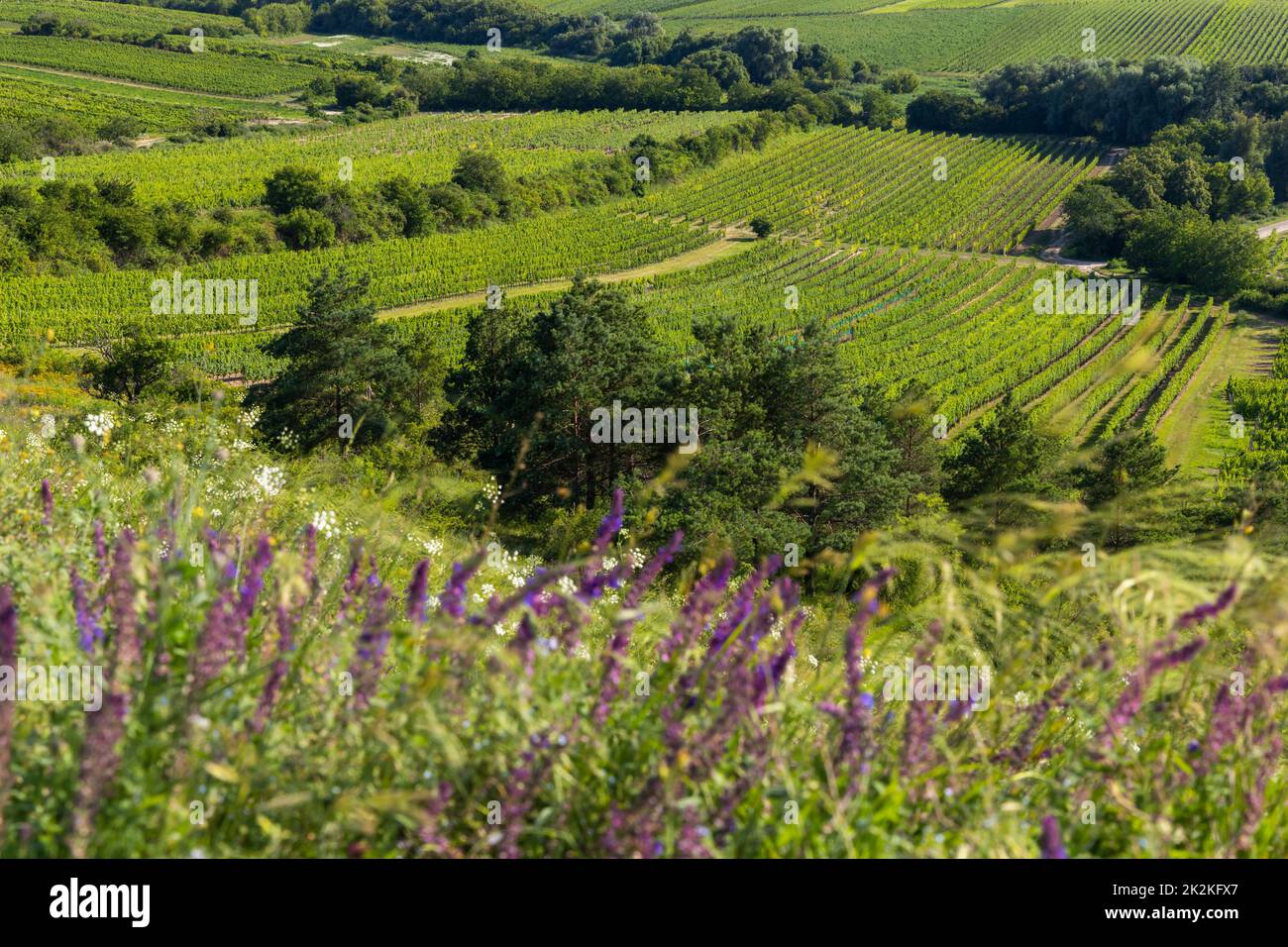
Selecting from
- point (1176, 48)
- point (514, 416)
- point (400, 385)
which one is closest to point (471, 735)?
point (514, 416)

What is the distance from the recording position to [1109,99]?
294 feet

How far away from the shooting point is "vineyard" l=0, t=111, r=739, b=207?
63719 millimetres

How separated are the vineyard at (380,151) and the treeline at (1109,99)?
23.0 metres

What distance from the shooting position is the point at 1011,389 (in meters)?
40.2

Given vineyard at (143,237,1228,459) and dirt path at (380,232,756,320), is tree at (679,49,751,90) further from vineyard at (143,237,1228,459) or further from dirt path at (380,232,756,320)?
vineyard at (143,237,1228,459)

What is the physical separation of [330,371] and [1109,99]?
85486mm

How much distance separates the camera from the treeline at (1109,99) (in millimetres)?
86688

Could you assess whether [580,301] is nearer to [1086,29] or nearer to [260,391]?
[260,391]

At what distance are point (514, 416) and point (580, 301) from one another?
9.57ft

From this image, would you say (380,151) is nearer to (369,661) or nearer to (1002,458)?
(1002,458)

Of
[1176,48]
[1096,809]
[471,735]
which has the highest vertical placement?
[1176,48]

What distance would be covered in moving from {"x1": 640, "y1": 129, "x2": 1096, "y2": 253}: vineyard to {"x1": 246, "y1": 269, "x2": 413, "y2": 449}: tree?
46772mm

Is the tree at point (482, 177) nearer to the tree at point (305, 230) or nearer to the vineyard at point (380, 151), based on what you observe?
the vineyard at point (380, 151)
